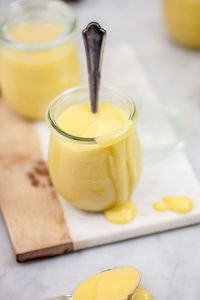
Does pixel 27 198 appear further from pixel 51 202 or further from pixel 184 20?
pixel 184 20

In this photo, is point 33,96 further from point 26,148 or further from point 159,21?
point 159,21

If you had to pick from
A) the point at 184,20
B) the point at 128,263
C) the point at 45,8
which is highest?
the point at 45,8

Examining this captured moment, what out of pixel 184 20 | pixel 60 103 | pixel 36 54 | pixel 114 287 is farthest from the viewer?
pixel 184 20

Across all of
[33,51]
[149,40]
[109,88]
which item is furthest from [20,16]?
[149,40]

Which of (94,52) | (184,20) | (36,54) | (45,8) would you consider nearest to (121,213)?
(94,52)

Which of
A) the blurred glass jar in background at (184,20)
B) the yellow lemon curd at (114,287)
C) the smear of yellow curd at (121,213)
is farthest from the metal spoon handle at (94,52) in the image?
the blurred glass jar in background at (184,20)

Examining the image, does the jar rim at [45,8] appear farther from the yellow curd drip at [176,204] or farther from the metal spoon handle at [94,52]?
the yellow curd drip at [176,204]

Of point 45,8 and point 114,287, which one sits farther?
point 45,8
